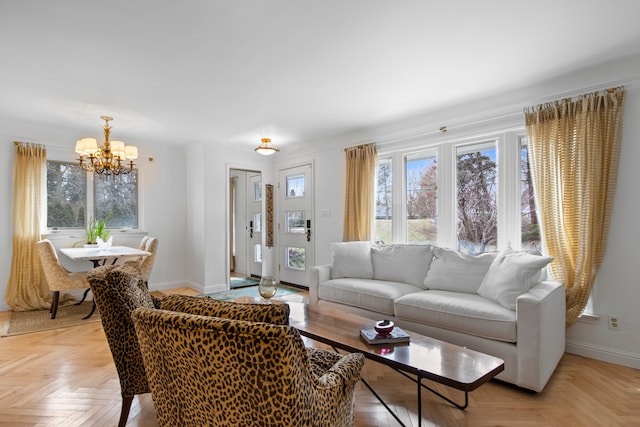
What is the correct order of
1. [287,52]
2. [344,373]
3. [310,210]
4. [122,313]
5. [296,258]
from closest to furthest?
[344,373], [122,313], [287,52], [310,210], [296,258]

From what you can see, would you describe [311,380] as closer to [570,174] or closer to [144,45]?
[144,45]

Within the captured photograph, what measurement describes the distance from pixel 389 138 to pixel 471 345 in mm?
2722

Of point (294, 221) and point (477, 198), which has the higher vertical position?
point (477, 198)

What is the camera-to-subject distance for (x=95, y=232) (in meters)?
4.71

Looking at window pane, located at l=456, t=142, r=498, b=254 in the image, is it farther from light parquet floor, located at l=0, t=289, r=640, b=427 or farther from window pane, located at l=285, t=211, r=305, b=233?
window pane, located at l=285, t=211, r=305, b=233

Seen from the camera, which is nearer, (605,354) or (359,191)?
(605,354)

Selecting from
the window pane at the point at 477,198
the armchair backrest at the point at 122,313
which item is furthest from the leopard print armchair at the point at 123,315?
the window pane at the point at 477,198

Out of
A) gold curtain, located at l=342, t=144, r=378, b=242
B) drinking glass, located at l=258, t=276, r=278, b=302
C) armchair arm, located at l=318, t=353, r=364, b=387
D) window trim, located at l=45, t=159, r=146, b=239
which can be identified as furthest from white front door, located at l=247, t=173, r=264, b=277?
armchair arm, located at l=318, t=353, r=364, b=387

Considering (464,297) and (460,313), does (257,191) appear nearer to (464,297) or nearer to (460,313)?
(464,297)

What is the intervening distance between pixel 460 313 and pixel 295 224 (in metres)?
3.55

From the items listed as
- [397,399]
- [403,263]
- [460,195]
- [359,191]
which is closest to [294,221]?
[359,191]

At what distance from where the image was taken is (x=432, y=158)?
403 centimetres

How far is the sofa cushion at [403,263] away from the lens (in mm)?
3529

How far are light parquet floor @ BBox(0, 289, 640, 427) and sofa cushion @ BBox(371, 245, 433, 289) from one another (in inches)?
45.0
